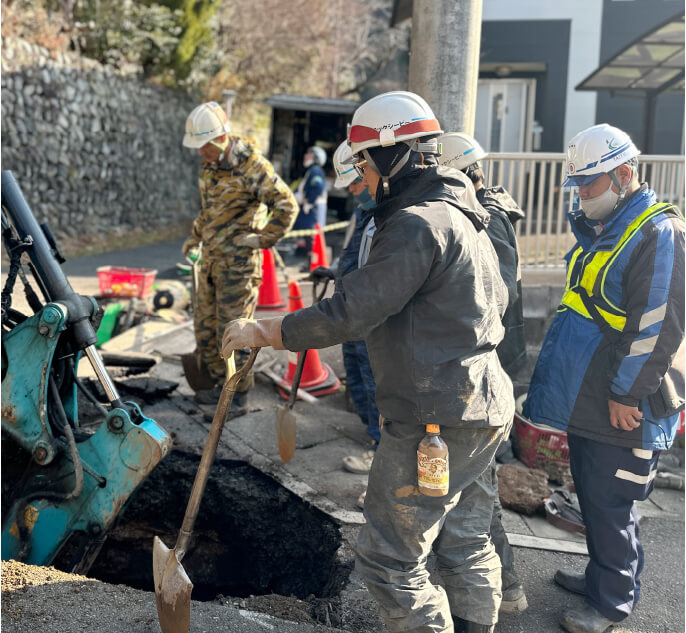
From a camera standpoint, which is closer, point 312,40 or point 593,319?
point 593,319

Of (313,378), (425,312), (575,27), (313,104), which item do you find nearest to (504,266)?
(425,312)

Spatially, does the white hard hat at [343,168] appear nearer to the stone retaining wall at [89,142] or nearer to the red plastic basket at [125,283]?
the red plastic basket at [125,283]

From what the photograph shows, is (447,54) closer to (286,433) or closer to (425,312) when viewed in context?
(286,433)

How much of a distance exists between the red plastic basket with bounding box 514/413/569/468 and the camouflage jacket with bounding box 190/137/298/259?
7.52ft

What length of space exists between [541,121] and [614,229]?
11.2 metres

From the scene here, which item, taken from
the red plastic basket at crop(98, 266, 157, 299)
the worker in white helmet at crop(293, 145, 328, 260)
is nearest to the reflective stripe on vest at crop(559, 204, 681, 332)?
the red plastic basket at crop(98, 266, 157, 299)

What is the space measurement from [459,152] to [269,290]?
534 centimetres

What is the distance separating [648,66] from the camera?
367 inches

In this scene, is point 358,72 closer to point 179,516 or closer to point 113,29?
point 113,29

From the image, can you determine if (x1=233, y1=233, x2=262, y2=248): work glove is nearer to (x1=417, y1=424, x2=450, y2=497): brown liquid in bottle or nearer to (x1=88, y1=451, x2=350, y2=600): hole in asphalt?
(x1=88, y1=451, x2=350, y2=600): hole in asphalt

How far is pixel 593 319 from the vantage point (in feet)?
10.9

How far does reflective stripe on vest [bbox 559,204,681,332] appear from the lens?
10.3 feet

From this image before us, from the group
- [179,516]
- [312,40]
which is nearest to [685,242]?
A: [179,516]

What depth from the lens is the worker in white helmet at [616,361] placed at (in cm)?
300
